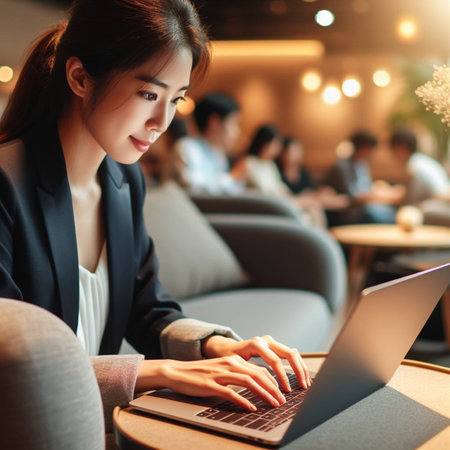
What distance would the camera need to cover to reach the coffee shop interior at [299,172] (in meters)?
1.97

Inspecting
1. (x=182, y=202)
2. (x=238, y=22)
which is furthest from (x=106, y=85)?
Result: (x=238, y=22)

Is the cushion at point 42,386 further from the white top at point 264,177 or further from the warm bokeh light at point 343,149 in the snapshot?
the warm bokeh light at point 343,149

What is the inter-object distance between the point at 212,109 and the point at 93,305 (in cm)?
344

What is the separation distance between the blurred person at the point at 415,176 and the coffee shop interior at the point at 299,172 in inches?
0.5

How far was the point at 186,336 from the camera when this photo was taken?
45.1 inches

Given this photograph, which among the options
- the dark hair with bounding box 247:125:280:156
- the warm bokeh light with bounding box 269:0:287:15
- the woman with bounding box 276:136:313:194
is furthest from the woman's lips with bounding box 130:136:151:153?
the warm bokeh light with bounding box 269:0:287:15

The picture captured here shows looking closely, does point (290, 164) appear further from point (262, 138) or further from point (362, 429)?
point (362, 429)

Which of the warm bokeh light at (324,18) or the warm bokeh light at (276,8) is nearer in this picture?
the warm bokeh light at (324,18)

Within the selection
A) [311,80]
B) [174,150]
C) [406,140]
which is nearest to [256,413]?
[174,150]

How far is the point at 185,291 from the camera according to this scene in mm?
2197

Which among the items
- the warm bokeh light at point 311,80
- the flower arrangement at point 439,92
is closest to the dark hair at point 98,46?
the flower arrangement at point 439,92

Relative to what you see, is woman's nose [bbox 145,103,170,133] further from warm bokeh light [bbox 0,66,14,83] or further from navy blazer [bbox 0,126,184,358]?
warm bokeh light [bbox 0,66,14,83]

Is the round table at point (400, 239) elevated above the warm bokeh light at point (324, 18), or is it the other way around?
the warm bokeh light at point (324, 18)

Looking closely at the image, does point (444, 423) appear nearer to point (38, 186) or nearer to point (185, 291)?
point (38, 186)
